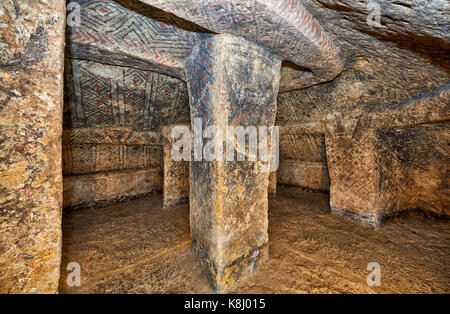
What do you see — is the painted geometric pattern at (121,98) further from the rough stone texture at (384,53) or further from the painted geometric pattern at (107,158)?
the rough stone texture at (384,53)

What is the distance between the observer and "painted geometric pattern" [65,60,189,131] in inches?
100.0

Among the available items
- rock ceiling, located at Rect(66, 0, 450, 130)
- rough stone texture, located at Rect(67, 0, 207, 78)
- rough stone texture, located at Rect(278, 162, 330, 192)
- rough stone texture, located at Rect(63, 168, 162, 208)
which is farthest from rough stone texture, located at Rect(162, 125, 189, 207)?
rough stone texture, located at Rect(278, 162, 330, 192)

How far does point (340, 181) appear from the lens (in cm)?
320

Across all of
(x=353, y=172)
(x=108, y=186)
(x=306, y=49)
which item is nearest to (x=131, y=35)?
(x=306, y=49)

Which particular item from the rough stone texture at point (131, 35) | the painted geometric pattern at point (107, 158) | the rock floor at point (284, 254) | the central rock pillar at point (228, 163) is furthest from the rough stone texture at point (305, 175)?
the rough stone texture at point (131, 35)

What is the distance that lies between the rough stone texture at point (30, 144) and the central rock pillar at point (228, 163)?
1.00m

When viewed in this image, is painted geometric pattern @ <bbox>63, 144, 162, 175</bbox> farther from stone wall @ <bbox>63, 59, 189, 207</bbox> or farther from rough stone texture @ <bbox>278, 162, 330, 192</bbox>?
rough stone texture @ <bbox>278, 162, 330, 192</bbox>

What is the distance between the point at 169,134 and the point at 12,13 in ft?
8.97

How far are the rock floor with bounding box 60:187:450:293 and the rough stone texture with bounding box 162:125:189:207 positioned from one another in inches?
16.0

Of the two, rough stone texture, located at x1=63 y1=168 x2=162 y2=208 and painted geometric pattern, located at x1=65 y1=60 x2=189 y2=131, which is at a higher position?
painted geometric pattern, located at x1=65 y1=60 x2=189 y2=131

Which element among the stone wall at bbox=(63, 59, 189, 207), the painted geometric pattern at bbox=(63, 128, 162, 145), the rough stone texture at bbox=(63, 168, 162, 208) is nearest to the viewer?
the stone wall at bbox=(63, 59, 189, 207)

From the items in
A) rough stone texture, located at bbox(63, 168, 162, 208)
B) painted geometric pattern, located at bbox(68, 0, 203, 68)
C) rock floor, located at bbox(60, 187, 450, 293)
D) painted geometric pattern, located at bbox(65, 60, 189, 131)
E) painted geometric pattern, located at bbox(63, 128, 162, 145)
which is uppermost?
painted geometric pattern, located at bbox(68, 0, 203, 68)

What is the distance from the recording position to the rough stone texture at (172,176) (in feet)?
12.2
